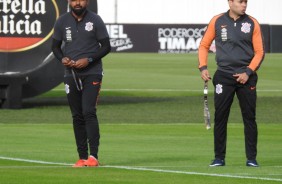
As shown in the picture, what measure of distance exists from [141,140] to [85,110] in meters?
3.95

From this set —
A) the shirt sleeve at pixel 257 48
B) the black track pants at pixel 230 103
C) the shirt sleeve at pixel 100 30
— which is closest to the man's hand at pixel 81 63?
the shirt sleeve at pixel 100 30

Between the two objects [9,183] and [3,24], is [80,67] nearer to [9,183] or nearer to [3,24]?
[9,183]

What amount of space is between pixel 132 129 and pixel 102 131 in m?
0.55

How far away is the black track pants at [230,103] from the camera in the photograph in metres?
13.4

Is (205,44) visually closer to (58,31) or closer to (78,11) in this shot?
(78,11)

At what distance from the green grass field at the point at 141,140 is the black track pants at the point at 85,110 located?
0.31 meters

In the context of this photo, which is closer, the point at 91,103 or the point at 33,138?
the point at 91,103

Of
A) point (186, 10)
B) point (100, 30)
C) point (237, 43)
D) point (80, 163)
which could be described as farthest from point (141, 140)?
point (186, 10)

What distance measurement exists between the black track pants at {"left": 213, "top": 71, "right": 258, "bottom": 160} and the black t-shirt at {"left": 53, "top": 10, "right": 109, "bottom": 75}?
1.31 meters

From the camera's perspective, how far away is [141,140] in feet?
56.4

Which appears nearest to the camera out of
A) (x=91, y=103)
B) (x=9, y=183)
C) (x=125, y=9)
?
(x=9, y=183)

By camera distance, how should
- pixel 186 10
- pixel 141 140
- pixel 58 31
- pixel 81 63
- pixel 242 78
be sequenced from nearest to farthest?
1. pixel 242 78
2. pixel 81 63
3. pixel 58 31
4. pixel 141 140
5. pixel 186 10

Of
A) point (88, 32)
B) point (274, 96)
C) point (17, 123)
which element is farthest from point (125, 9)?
point (88, 32)

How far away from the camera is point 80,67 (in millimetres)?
13344
